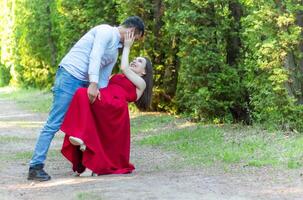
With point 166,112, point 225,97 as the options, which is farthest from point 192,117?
point 166,112

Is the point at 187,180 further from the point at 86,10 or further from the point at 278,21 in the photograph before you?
the point at 86,10

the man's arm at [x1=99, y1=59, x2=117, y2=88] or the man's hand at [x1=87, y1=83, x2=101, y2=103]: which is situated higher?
the man's arm at [x1=99, y1=59, x2=117, y2=88]

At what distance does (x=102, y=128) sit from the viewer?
7770 millimetres

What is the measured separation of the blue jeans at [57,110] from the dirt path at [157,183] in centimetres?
37

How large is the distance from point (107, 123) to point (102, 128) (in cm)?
9

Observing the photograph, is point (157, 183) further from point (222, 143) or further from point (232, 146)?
point (222, 143)

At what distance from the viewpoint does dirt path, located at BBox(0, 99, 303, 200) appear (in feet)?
20.6

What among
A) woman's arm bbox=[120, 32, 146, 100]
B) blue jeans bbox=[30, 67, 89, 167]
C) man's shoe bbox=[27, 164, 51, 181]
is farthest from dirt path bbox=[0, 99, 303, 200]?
woman's arm bbox=[120, 32, 146, 100]

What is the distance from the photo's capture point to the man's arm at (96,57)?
23.9 ft

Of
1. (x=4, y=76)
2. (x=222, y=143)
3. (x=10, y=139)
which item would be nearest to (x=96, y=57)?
(x=222, y=143)

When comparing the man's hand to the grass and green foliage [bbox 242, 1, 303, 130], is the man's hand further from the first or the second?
green foliage [bbox 242, 1, 303, 130]

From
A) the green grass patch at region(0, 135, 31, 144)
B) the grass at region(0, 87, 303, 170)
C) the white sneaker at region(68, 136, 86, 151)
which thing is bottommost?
the green grass patch at region(0, 135, 31, 144)

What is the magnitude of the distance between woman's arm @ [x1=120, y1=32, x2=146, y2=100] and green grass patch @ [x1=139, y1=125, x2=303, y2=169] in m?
1.33

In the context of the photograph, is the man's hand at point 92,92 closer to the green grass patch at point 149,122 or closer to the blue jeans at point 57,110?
the blue jeans at point 57,110
